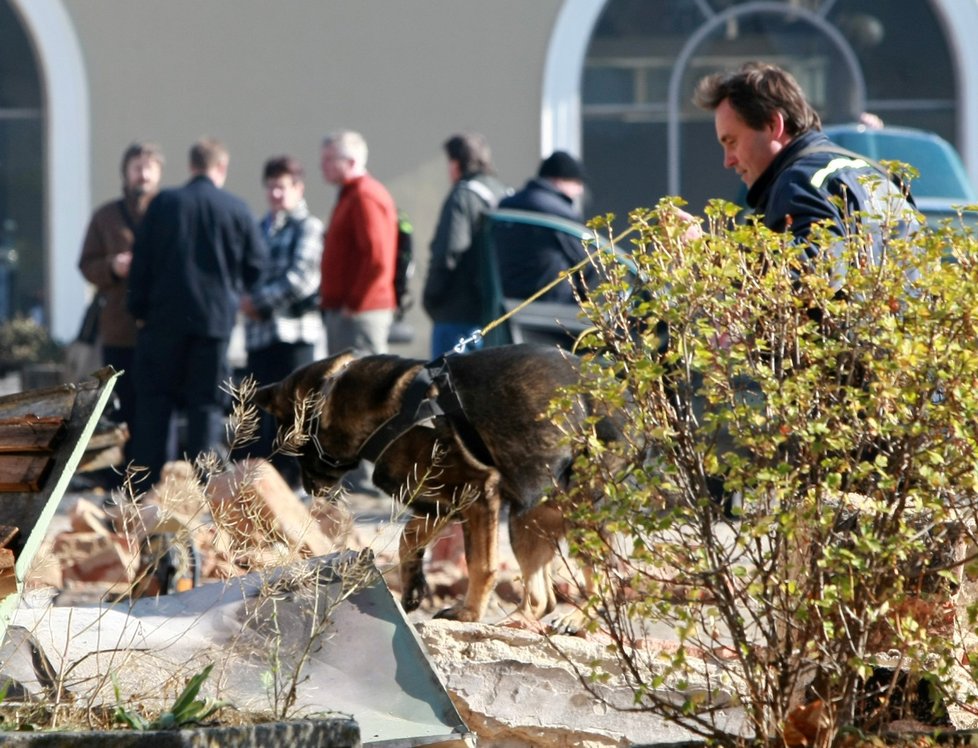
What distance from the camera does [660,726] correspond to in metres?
3.98

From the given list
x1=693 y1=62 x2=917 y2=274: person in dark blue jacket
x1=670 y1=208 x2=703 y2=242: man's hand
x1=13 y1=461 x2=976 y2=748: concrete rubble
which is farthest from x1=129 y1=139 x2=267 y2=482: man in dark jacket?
x1=670 y1=208 x2=703 y2=242: man's hand

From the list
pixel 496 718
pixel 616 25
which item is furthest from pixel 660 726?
pixel 616 25

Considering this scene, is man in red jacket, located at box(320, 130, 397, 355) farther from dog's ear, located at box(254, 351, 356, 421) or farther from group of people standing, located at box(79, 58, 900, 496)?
dog's ear, located at box(254, 351, 356, 421)

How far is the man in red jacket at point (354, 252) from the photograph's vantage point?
8797 millimetres

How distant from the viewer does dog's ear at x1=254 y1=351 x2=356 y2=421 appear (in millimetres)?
5203

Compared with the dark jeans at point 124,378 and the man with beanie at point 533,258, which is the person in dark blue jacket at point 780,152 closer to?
the man with beanie at point 533,258

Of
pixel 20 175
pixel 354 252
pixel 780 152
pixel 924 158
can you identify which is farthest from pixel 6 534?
pixel 20 175

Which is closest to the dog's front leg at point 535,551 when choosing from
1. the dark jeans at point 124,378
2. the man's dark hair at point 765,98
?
the man's dark hair at point 765,98

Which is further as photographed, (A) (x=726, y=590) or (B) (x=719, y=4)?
(B) (x=719, y=4)

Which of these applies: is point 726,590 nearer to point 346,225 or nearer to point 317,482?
point 317,482

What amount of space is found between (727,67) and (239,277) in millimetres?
5800

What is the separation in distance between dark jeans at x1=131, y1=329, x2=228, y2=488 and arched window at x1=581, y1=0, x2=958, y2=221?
520 cm

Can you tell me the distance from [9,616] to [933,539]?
2.06 meters

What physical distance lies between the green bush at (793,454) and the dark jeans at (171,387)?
17.1ft
